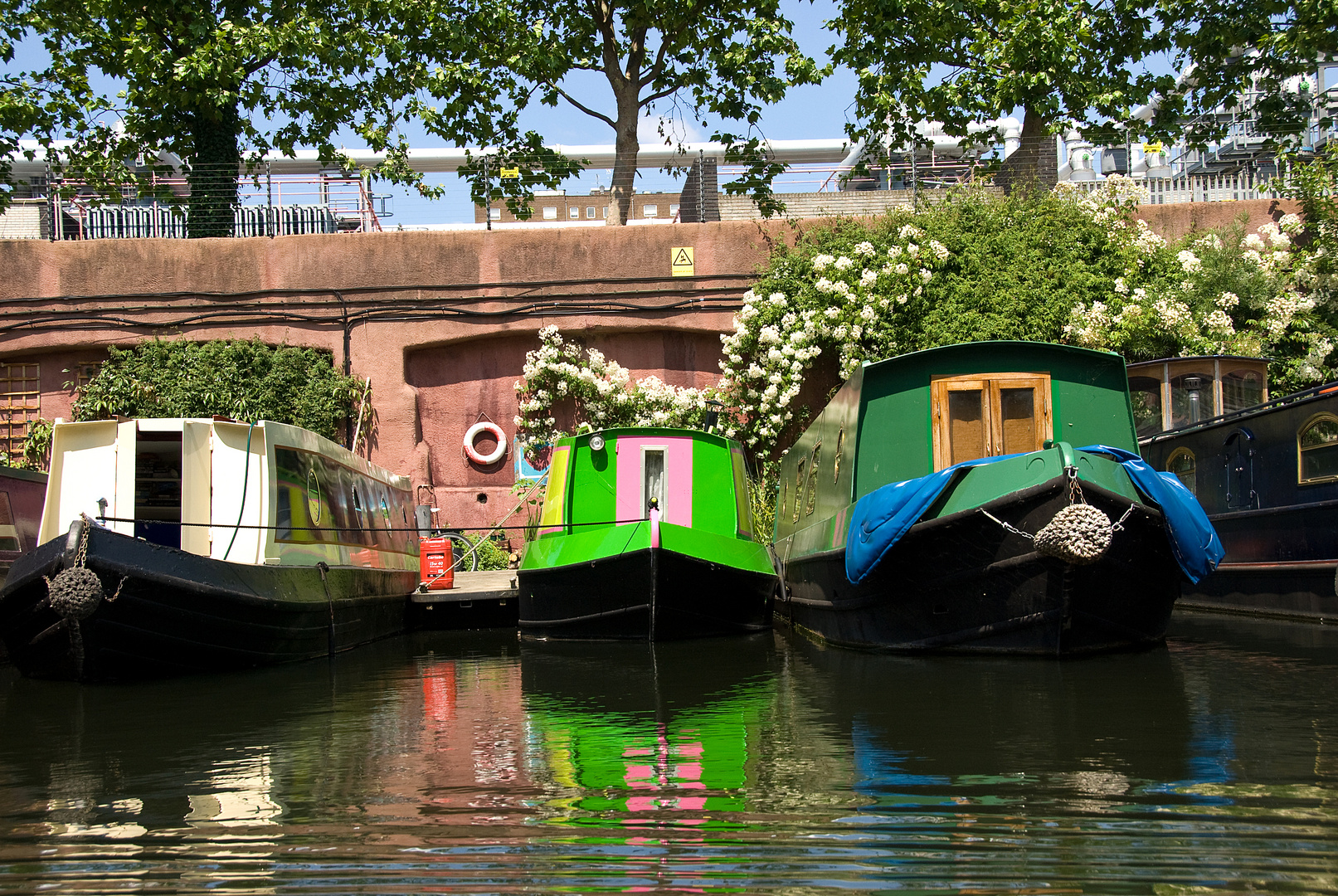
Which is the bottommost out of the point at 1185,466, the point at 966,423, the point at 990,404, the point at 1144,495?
the point at 1144,495

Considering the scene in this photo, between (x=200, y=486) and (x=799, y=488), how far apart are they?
21.8 feet

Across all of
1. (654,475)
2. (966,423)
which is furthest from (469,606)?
(966,423)

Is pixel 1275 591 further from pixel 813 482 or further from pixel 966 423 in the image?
pixel 813 482

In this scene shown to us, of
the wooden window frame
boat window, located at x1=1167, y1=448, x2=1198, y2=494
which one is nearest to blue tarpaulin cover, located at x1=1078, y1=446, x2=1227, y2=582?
the wooden window frame

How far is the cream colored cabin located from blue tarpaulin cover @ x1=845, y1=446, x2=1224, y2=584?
4.98 meters

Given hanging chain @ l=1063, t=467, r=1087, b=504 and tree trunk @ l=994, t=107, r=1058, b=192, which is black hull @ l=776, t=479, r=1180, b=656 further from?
tree trunk @ l=994, t=107, r=1058, b=192

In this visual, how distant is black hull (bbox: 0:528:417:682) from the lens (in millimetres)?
8656

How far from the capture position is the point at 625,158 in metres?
19.9

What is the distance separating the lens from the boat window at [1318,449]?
1011cm

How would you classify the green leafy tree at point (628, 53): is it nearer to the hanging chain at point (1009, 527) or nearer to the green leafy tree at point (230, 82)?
the green leafy tree at point (230, 82)

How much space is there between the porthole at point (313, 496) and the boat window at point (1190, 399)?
9.76 meters

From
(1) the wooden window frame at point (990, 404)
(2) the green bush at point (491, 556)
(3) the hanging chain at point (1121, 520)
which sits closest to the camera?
(3) the hanging chain at point (1121, 520)

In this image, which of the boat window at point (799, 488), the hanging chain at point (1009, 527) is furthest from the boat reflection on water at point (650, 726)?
the boat window at point (799, 488)

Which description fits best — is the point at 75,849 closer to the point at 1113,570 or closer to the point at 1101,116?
the point at 1113,570
